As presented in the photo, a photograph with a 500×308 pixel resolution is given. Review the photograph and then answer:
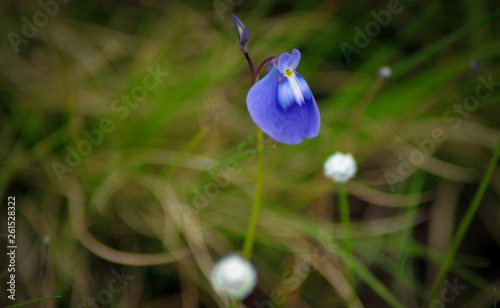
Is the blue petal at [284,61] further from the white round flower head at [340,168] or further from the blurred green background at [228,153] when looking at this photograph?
the white round flower head at [340,168]

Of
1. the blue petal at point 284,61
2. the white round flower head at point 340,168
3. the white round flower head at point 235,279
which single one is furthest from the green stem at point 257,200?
the white round flower head at point 340,168

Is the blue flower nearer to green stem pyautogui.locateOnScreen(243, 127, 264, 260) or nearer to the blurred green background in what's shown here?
green stem pyautogui.locateOnScreen(243, 127, 264, 260)

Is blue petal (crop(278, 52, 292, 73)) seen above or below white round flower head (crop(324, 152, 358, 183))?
above

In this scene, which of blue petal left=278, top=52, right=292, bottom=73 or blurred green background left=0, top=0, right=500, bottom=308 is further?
blurred green background left=0, top=0, right=500, bottom=308

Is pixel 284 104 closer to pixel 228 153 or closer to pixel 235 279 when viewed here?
pixel 235 279

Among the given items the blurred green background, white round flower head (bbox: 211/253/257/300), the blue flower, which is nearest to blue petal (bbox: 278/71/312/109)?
the blue flower

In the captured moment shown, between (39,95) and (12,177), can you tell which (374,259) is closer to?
(12,177)
